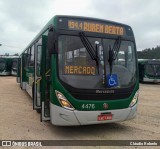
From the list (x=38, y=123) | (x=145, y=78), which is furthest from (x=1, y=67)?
(x=38, y=123)

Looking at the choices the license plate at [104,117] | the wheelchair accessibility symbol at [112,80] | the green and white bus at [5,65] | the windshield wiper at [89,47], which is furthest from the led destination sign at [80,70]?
the green and white bus at [5,65]

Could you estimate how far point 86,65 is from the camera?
6355 millimetres

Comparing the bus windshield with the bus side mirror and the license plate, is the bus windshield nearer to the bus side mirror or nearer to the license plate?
the bus side mirror

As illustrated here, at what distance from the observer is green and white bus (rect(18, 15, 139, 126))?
608 cm

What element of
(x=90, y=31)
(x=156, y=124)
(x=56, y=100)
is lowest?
(x=156, y=124)

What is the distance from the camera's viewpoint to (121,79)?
6664 millimetres

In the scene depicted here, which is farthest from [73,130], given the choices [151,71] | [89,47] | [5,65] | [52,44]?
[5,65]

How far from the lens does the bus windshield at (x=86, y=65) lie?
619 centimetres

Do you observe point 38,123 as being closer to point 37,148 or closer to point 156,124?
point 37,148

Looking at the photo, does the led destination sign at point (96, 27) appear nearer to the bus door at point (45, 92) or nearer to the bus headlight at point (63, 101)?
the bus door at point (45, 92)

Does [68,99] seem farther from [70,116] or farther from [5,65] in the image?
[5,65]

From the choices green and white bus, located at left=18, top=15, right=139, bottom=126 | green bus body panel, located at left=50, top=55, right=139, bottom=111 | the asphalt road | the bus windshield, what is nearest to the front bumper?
green and white bus, located at left=18, top=15, right=139, bottom=126

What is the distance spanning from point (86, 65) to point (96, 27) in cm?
113

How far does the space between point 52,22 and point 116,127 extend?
3565 mm
